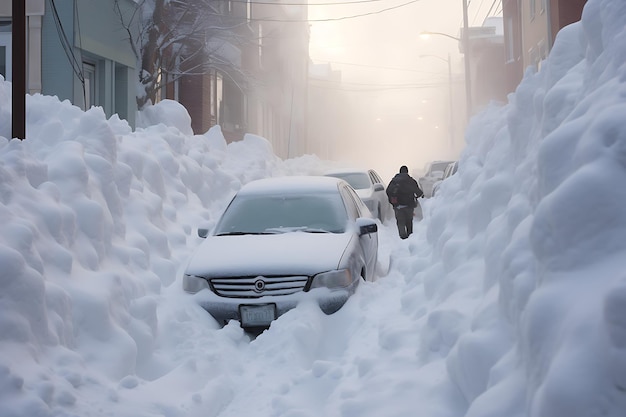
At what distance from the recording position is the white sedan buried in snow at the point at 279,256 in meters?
6.77

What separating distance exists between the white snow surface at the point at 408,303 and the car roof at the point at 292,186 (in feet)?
4.14

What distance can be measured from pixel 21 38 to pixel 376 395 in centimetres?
552

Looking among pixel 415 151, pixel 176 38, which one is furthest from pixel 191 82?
pixel 415 151

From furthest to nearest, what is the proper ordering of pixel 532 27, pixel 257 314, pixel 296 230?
pixel 532 27, pixel 296 230, pixel 257 314

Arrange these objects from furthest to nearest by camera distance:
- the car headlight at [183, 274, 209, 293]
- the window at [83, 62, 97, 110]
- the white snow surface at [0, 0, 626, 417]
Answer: the window at [83, 62, 97, 110], the car headlight at [183, 274, 209, 293], the white snow surface at [0, 0, 626, 417]

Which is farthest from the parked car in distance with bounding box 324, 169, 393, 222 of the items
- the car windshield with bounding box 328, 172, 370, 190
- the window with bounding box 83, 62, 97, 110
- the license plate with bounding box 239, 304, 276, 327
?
the license plate with bounding box 239, 304, 276, 327

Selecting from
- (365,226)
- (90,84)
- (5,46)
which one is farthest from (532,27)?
(365,226)

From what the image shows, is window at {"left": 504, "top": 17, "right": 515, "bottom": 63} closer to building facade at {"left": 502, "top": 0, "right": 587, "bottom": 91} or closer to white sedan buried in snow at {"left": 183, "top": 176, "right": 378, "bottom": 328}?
building facade at {"left": 502, "top": 0, "right": 587, "bottom": 91}

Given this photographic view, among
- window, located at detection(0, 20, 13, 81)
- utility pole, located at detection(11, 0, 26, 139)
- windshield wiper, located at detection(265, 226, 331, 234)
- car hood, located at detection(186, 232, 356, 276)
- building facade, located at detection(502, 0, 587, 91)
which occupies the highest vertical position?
building facade, located at detection(502, 0, 587, 91)

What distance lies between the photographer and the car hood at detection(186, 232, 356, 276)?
22.4ft

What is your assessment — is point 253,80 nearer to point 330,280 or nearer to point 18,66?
point 18,66

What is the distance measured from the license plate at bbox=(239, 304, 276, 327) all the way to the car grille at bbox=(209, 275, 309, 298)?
113mm

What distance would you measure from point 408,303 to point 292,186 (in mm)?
2761

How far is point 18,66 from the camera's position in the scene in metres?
7.75
